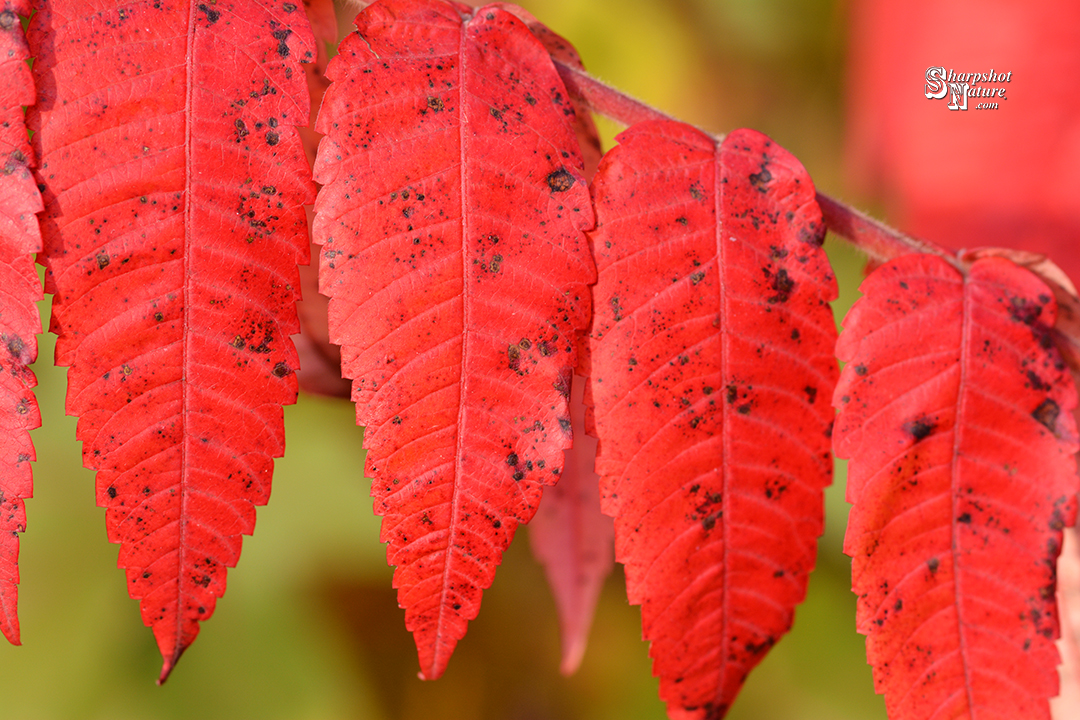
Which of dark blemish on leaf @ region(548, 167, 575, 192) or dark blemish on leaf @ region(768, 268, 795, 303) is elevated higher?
dark blemish on leaf @ region(548, 167, 575, 192)

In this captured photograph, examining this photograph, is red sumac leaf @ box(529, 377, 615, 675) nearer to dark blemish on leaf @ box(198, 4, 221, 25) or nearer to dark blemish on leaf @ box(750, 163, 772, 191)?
dark blemish on leaf @ box(750, 163, 772, 191)

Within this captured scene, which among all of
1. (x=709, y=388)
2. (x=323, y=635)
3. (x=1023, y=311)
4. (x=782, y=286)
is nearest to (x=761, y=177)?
(x=782, y=286)

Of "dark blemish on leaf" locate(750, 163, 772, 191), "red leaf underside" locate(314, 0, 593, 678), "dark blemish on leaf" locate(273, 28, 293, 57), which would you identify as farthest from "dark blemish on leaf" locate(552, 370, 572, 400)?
"dark blemish on leaf" locate(273, 28, 293, 57)

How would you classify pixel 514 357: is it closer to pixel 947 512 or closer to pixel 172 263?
pixel 172 263

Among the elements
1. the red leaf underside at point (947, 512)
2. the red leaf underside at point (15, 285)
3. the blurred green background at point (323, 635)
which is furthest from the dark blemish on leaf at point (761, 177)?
the blurred green background at point (323, 635)

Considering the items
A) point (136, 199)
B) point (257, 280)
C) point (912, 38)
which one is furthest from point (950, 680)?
point (912, 38)

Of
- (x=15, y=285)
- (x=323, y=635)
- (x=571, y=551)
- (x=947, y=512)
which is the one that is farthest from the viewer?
(x=323, y=635)

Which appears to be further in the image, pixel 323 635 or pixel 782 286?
pixel 323 635
